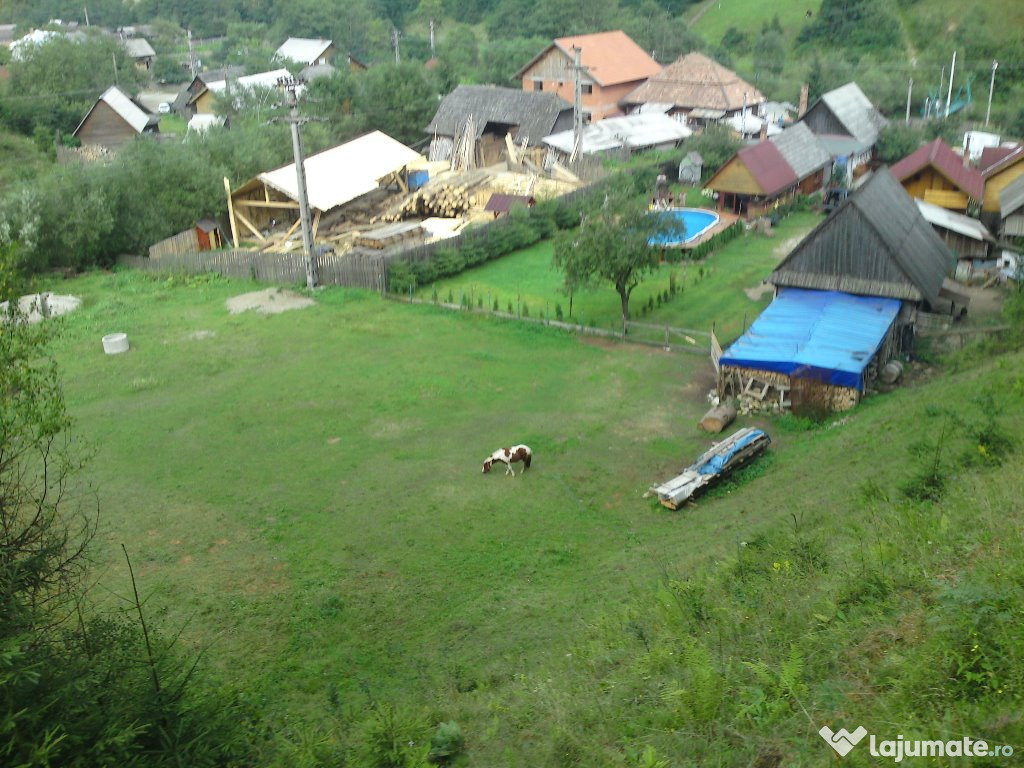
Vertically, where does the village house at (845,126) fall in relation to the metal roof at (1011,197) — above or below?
above

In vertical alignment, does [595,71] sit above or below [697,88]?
above

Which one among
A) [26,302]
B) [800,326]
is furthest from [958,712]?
[26,302]

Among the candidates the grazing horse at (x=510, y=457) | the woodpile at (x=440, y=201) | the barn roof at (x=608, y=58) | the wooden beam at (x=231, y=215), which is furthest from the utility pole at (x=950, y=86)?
the grazing horse at (x=510, y=457)

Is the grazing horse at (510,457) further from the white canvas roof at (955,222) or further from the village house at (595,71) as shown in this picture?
the village house at (595,71)

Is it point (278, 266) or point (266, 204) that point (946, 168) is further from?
point (266, 204)

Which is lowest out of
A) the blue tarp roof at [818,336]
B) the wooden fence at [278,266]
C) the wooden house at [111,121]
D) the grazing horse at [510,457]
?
the grazing horse at [510,457]

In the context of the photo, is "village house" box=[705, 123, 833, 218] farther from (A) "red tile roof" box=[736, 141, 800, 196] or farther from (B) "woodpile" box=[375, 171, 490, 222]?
(B) "woodpile" box=[375, 171, 490, 222]

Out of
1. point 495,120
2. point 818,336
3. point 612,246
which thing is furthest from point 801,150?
point 818,336

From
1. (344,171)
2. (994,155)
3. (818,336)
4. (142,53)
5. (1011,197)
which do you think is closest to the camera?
(818,336)
